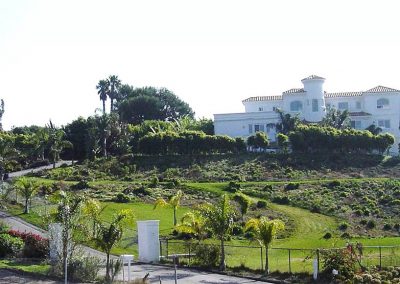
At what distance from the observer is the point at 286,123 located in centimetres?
9025

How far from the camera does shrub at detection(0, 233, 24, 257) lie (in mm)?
34906

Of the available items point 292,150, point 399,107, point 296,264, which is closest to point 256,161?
point 292,150

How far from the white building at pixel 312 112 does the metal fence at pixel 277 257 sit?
56.1m

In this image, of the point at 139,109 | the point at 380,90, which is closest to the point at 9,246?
the point at 380,90

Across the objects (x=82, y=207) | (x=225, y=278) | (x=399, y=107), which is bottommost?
(x=225, y=278)

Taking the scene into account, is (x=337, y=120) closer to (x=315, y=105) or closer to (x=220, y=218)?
(x=315, y=105)

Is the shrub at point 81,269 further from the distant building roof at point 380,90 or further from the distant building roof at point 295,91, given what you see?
the distant building roof at point 380,90

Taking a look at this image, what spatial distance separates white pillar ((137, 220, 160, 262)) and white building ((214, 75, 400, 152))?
196ft

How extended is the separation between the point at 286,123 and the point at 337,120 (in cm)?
740

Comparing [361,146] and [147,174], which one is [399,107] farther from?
[147,174]

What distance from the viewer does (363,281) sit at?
26.1 m

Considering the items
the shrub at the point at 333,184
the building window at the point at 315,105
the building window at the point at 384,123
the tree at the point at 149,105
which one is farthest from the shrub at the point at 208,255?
the tree at the point at 149,105

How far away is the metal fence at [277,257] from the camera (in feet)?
97.6

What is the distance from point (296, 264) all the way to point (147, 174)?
141 ft
